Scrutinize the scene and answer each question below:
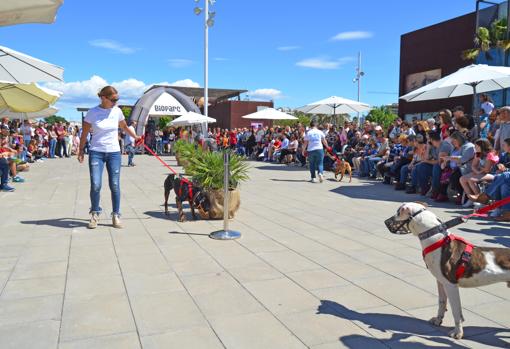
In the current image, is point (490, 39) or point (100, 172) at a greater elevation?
point (490, 39)

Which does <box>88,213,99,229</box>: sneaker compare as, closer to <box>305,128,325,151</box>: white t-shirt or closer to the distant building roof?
<box>305,128,325,151</box>: white t-shirt

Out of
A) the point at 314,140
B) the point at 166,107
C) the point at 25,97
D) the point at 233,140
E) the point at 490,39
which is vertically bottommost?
the point at 314,140

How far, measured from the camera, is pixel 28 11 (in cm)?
614

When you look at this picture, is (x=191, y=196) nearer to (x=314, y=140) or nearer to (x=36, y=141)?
(x=314, y=140)

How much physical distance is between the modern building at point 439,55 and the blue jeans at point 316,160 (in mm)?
12275

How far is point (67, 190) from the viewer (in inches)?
428

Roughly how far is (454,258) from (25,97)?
14.0m

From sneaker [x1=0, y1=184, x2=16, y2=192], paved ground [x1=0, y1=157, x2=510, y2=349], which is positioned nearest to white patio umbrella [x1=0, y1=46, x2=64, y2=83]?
sneaker [x1=0, y1=184, x2=16, y2=192]

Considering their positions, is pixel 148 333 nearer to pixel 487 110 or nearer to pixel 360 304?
pixel 360 304

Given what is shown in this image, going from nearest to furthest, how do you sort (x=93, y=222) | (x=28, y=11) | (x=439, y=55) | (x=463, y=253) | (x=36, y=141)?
1. (x=463, y=253)
2. (x=28, y=11)
3. (x=93, y=222)
4. (x=36, y=141)
5. (x=439, y=55)

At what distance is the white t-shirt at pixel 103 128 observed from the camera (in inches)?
251

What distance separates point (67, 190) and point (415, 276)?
8859mm

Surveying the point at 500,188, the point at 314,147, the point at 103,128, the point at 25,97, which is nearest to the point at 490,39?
the point at 314,147

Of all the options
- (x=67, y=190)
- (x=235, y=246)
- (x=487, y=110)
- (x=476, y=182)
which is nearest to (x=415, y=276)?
(x=235, y=246)
